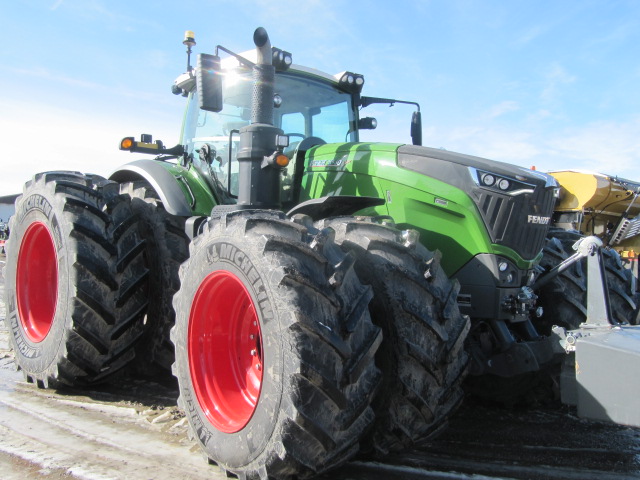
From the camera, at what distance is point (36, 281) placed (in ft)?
16.6

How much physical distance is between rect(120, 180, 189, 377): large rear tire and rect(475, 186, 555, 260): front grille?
2375 mm

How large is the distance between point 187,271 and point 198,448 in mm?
1010

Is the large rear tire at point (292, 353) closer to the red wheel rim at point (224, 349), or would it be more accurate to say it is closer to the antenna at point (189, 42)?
the red wheel rim at point (224, 349)

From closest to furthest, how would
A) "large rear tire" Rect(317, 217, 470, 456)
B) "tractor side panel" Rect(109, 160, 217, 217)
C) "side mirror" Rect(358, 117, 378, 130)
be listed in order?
1. "large rear tire" Rect(317, 217, 470, 456)
2. "tractor side panel" Rect(109, 160, 217, 217)
3. "side mirror" Rect(358, 117, 378, 130)

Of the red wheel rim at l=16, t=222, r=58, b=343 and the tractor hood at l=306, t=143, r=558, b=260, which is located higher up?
the tractor hood at l=306, t=143, r=558, b=260

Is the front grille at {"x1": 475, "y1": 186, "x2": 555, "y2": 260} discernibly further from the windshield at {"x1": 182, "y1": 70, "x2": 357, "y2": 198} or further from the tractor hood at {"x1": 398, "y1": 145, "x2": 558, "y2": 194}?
the windshield at {"x1": 182, "y1": 70, "x2": 357, "y2": 198}

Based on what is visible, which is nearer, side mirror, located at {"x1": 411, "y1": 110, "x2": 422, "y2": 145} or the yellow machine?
side mirror, located at {"x1": 411, "y1": 110, "x2": 422, "y2": 145}

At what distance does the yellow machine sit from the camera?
398 inches

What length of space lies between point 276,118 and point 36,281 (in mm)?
2531

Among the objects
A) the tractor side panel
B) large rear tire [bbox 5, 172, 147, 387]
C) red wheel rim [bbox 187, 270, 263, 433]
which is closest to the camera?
red wheel rim [bbox 187, 270, 263, 433]

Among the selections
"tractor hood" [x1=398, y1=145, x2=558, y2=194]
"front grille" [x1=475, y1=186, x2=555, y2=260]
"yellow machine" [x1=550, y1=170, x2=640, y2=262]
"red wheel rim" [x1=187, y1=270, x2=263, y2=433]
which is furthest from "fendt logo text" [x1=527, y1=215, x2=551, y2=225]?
"yellow machine" [x1=550, y1=170, x2=640, y2=262]

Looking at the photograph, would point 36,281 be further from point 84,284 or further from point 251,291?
point 251,291

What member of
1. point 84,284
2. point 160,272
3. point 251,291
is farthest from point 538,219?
point 84,284

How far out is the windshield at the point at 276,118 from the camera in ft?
15.0
